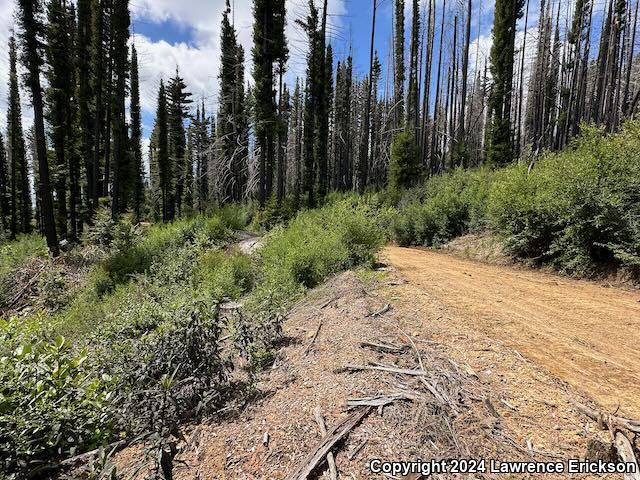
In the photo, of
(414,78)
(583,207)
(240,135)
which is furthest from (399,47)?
(583,207)

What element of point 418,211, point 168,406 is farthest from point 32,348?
point 418,211

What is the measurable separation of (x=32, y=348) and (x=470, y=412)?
326 cm

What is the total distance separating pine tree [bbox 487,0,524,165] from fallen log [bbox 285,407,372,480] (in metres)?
19.5

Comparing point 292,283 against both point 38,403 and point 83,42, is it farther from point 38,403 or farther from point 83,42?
point 83,42

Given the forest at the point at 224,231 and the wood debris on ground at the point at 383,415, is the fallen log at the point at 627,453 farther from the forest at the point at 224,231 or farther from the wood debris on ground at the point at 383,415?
the forest at the point at 224,231

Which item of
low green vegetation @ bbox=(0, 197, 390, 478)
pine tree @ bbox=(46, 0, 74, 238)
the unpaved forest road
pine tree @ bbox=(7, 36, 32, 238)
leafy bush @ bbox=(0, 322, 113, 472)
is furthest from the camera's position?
pine tree @ bbox=(7, 36, 32, 238)

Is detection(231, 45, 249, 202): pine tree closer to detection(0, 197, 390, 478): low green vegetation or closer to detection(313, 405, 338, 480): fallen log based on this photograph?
detection(0, 197, 390, 478): low green vegetation

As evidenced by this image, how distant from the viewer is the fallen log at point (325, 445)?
6.22 ft

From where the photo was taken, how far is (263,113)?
15.6m

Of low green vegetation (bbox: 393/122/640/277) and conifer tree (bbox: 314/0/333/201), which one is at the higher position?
conifer tree (bbox: 314/0/333/201)

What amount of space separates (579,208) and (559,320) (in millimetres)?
3717

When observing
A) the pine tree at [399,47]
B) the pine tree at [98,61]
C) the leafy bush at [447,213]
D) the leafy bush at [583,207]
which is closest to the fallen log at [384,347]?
the leafy bush at [583,207]

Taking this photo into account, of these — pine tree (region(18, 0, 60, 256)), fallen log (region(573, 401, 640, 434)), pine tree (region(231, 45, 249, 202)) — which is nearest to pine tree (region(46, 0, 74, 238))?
pine tree (region(18, 0, 60, 256))

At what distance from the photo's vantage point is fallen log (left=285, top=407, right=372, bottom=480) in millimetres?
1896
